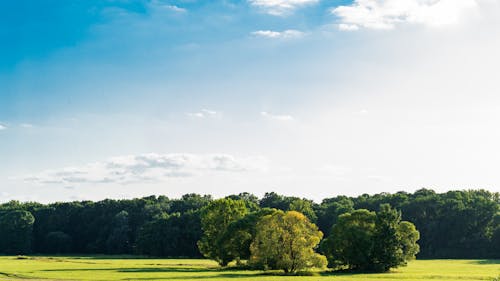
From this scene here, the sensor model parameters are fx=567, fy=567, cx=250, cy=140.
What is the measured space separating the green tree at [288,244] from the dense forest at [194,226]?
47315 mm

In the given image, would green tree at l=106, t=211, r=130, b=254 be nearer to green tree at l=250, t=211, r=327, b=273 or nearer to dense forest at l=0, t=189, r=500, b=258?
dense forest at l=0, t=189, r=500, b=258

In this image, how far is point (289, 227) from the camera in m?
91.3

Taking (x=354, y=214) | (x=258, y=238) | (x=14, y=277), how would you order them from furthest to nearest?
(x=354, y=214), (x=258, y=238), (x=14, y=277)

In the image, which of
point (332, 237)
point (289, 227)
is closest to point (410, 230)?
point (332, 237)

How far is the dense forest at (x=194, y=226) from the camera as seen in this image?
150875 mm

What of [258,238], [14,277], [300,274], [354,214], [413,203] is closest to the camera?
[14,277]

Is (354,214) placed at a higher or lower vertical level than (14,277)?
higher

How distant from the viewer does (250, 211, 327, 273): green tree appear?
8938 centimetres

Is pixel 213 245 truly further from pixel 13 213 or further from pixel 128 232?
pixel 13 213

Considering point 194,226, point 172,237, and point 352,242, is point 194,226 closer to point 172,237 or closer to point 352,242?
point 172,237

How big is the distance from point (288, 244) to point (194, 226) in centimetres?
7791

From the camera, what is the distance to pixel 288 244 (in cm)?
9044

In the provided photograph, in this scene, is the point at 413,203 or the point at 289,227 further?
the point at 413,203

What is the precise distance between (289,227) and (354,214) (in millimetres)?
15086
